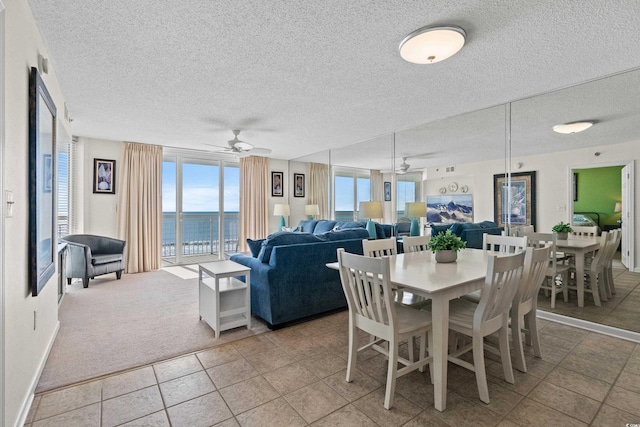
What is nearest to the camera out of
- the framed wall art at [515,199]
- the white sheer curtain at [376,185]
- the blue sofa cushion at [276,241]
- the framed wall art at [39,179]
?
the framed wall art at [39,179]

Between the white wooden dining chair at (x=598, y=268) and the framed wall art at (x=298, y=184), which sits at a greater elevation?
the framed wall art at (x=298, y=184)

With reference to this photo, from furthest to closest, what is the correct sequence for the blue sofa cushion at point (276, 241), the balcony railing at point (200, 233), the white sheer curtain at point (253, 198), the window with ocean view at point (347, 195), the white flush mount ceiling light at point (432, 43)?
1. the white sheer curtain at point (253, 198)
2. the window with ocean view at point (347, 195)
3. the balcony railing at point (200, 233)
4. the blue sofa cushion at point (276, 241)
5. the white flush mount ceiling light at point (432, 43)

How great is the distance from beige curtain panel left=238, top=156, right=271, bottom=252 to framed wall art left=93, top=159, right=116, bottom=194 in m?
2.46

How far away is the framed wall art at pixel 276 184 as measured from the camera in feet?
24.4

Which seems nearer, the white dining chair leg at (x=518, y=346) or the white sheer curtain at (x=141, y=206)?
the white dining chair leg at (x=518, y=346)

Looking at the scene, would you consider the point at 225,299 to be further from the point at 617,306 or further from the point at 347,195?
the point at 347,195

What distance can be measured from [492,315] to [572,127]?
2.94 metres

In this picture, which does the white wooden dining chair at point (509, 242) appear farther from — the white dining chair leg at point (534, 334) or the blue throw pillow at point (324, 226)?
the blue throw pillow at point (324, 226)

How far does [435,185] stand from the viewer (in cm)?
460

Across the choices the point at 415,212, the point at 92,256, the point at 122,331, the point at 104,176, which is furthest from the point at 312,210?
the point at 122,331

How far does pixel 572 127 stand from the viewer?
11.4 feet

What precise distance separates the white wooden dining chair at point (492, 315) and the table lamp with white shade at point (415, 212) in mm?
2744

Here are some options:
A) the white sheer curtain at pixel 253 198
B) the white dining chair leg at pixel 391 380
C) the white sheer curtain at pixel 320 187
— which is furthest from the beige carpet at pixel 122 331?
the white sheer curtain at pixel 320 187

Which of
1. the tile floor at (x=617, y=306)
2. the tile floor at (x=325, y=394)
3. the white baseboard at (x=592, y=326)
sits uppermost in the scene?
the tile floor at (x=617, y=306)
